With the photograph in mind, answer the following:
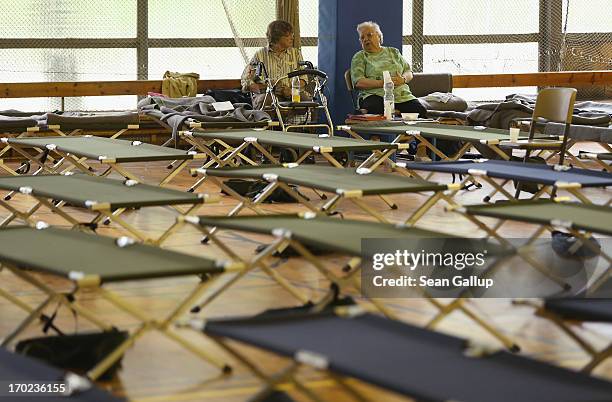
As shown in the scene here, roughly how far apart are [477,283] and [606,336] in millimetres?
658

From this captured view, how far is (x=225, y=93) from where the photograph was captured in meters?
9.92

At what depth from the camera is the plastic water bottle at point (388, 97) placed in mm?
7969

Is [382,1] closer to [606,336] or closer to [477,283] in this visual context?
[477,283]

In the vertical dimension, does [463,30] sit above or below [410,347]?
above

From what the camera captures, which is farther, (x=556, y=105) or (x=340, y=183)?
(x=556, y=105)

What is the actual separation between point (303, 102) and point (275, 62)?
2.28 feet

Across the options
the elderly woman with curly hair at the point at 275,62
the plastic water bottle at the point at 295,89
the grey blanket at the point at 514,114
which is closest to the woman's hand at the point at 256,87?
the elderly woman with curly hair at the point at 275,62

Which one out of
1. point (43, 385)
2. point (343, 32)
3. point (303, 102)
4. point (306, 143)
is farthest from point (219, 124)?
point (43, 385)

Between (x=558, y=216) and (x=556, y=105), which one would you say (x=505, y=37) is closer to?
(x=556, y=105)

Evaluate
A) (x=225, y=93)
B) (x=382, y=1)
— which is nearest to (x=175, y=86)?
(x=225, y=93)

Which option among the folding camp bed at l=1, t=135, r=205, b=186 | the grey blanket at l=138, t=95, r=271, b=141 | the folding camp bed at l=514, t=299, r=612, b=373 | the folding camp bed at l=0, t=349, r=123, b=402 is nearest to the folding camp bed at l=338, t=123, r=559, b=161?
the folding camp bed at l=1, t=135, r=205, b=186

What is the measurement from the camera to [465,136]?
6434 mm

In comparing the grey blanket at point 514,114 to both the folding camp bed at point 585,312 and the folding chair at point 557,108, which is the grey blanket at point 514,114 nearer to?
the folding chair at point 557,108

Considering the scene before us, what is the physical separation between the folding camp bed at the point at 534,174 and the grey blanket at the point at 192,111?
290 cm
